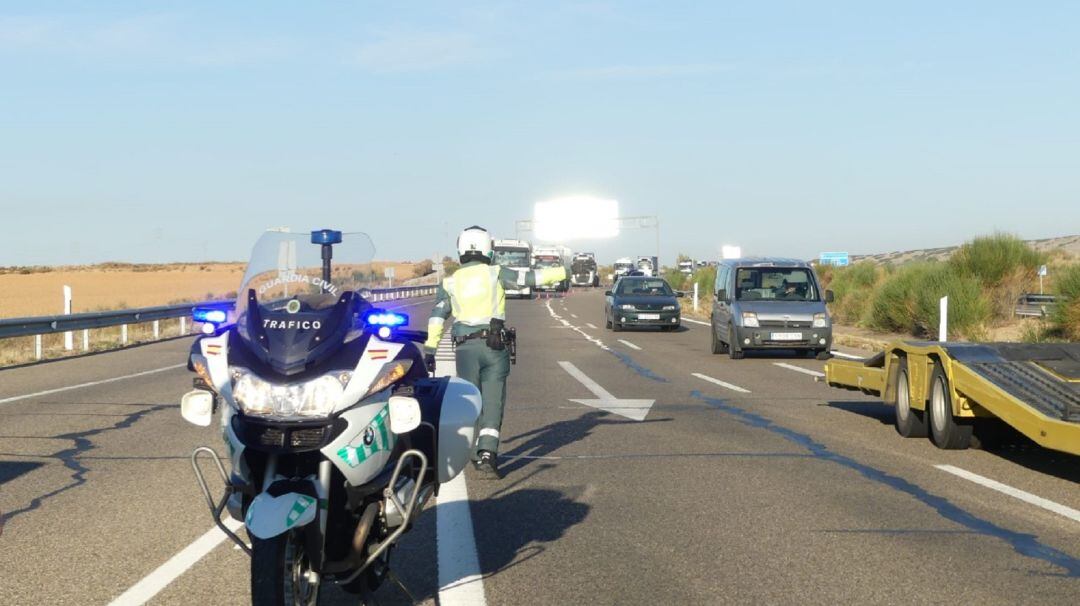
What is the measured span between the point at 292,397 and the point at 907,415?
8.09m

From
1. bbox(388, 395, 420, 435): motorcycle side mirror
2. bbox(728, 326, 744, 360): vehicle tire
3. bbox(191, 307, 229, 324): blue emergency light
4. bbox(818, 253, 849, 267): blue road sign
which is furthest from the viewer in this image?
bbox(818, 253, 849, 267): blue road sign

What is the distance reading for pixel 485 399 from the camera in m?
9.12

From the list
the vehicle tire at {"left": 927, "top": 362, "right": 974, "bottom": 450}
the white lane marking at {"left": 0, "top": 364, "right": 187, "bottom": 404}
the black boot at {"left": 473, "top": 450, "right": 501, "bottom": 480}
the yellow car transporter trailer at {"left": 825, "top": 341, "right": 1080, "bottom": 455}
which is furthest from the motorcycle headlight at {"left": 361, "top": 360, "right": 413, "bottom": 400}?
the white lane marking at {"left": 0, "top": 364, "right": 187, "bottom": 404}

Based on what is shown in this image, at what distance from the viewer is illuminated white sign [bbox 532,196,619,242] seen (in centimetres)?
10300

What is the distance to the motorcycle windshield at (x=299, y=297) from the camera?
4863 millimetres

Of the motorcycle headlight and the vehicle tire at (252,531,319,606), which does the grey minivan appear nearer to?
the motorcycle headlight

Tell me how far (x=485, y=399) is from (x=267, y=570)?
15.5 ft

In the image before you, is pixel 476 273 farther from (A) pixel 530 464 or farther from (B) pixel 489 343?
(A) pixel 530 464

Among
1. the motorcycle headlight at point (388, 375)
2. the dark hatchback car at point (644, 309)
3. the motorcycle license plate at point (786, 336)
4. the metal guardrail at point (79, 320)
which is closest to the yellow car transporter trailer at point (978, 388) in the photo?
the motorcycle headlight at point (388, 375)

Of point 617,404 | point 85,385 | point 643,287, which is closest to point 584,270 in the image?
point 643,287

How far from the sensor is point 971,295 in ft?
93.3

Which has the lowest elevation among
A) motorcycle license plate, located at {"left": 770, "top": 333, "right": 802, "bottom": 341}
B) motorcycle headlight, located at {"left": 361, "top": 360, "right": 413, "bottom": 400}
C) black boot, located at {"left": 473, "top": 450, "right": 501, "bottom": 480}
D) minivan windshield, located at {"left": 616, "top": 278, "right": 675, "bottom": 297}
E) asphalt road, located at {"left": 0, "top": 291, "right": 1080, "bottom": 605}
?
asphalt road, located at {"left": 0, "top": 291, "right": 1080, "bottom": 605}

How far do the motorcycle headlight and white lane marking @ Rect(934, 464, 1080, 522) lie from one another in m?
4.77

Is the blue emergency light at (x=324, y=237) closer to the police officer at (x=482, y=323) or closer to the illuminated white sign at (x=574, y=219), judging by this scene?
the police officer at (x=482, y=323)
